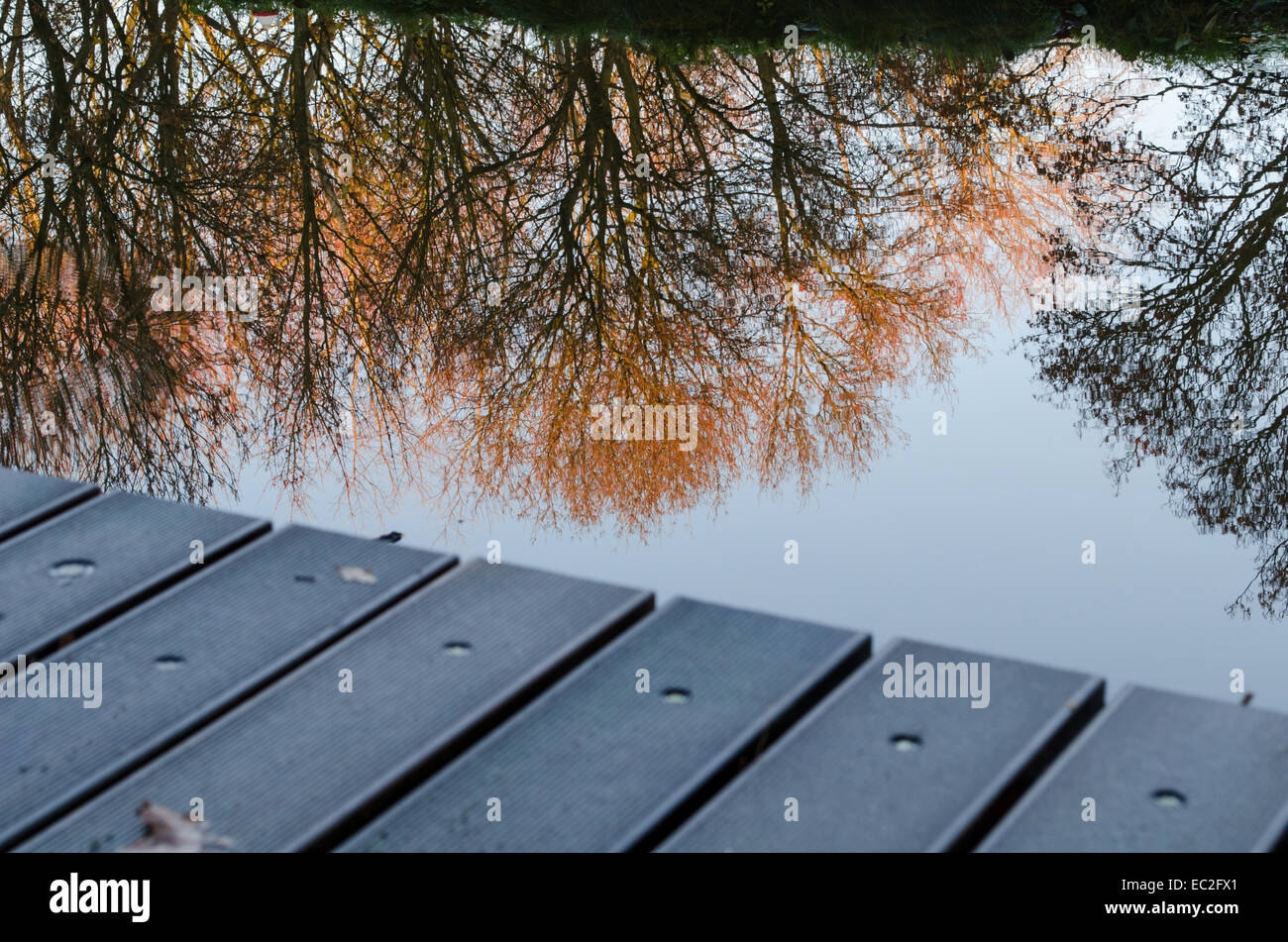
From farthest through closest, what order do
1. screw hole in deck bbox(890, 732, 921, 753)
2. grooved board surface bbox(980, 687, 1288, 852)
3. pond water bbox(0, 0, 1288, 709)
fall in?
pond water bbox(0, 0, 1288, 709)
screw hole in deck bbox(890, 732, 921, 753)
grooved board surface bbox(980, 687, 1288, 852)

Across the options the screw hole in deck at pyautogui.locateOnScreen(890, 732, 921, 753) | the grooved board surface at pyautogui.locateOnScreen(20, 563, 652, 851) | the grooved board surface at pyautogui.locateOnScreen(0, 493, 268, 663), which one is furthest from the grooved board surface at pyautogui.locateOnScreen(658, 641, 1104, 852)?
the grooved board surface at pyautogui.locateOnScreen(0, 493, 268, 663)

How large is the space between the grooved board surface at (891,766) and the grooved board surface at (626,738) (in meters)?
0.04

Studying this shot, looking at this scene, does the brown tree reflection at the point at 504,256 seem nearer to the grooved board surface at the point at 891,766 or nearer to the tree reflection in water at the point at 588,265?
the tree reflection in water at the point at 588,265

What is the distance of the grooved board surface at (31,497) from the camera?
1.66 meters

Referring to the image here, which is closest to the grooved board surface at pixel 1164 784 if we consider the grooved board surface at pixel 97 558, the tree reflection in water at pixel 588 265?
the grooved board surface at pixel 97 558

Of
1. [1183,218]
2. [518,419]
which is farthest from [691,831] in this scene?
[1183,218]

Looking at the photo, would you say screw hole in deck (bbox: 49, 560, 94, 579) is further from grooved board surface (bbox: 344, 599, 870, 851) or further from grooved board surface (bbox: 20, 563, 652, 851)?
grooved board surface (bbox: 344, 599, 870, 851)

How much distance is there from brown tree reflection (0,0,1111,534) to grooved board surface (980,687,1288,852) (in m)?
1.78

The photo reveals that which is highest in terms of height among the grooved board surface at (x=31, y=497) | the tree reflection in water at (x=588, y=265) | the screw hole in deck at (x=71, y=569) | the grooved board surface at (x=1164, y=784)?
the tree reflection in water at (x=588, y=265)

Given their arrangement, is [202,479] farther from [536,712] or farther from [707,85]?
[707,85]

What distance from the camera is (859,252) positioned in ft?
13.3

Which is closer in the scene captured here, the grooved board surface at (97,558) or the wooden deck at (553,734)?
the wooden deck at (553,734)

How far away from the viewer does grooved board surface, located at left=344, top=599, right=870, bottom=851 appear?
1.04 m

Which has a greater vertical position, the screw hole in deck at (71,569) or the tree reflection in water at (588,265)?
the tree reflection in water at (588,265)
